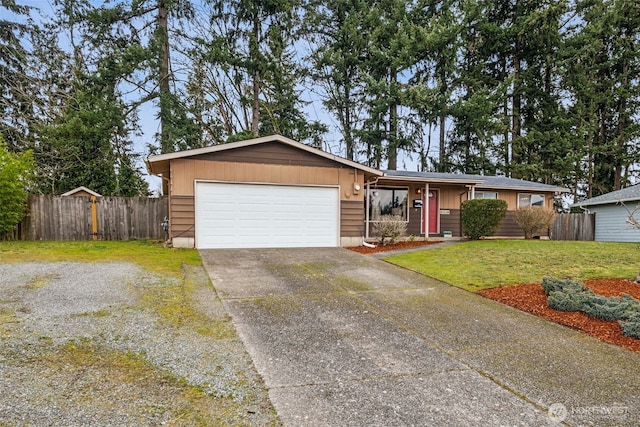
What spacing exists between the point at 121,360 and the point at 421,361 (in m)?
2.58

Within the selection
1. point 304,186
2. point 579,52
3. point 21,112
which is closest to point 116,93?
point 21,112

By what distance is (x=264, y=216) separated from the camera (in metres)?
10.3

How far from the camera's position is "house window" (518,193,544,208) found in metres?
15.6

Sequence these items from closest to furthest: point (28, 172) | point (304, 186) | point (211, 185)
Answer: point (211, 185)
point (304, 186)
point (28, 172)

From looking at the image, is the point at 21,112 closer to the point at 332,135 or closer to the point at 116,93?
the point at 116,93

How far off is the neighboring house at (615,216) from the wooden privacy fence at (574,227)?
0.75ft

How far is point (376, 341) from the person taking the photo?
12.0 ft

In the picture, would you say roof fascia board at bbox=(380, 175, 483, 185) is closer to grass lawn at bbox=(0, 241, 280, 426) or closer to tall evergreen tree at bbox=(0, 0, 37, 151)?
grass lawn at bbox=(0, 241, 280, 426)

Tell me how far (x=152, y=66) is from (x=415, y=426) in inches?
761

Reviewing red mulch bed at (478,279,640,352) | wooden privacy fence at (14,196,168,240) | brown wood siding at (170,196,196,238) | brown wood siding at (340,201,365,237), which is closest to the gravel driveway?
red mulch bed at (478,279,640,352)

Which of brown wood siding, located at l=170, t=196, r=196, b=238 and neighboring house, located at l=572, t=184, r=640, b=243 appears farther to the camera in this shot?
neighboring house, located at l=572, t=184, r=640, b=243

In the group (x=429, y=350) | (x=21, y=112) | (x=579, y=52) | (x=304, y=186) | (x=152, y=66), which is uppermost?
(x=579, y=52)

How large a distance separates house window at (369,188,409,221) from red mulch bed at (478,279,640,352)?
25.2 feet

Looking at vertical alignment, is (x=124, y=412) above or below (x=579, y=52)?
below
